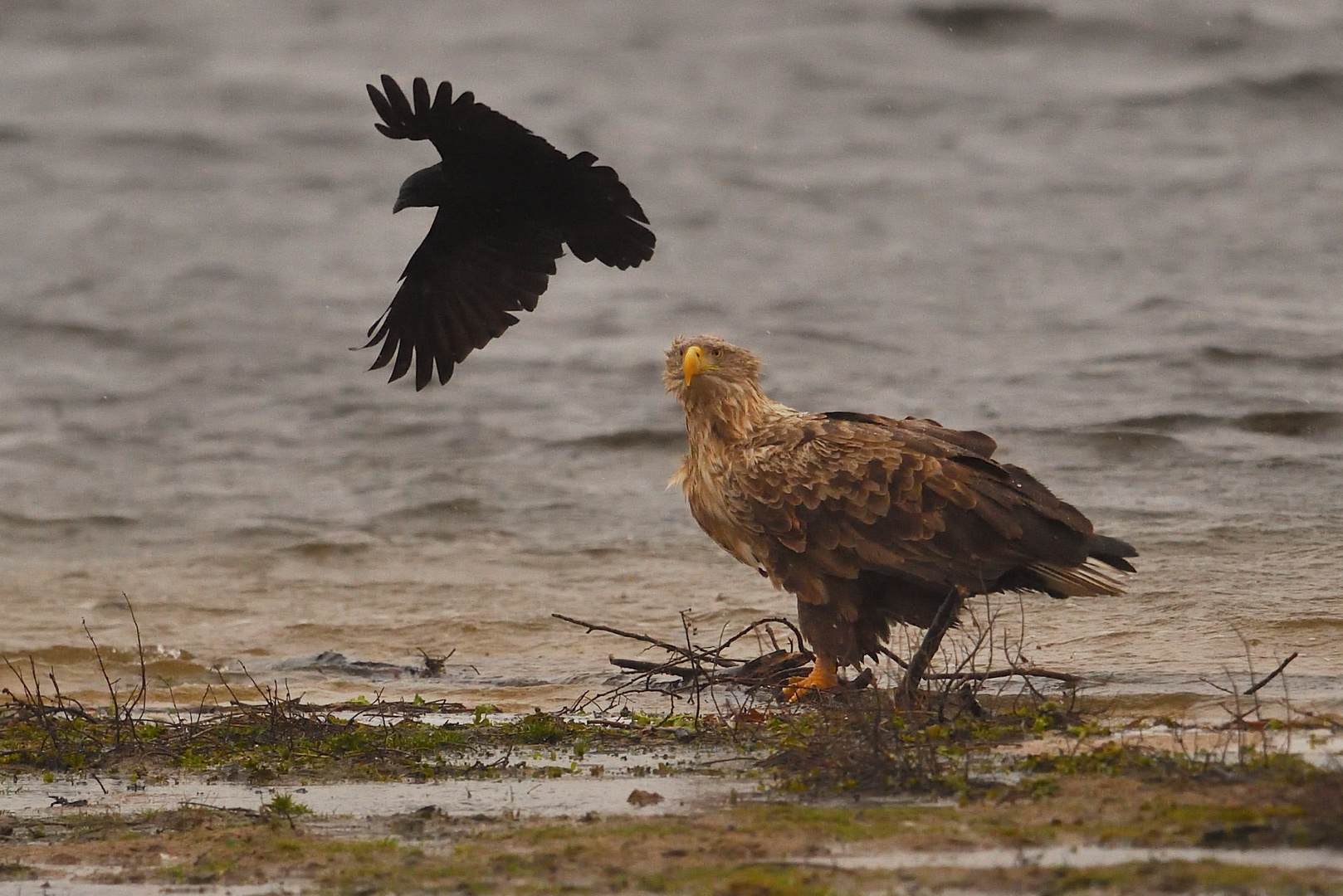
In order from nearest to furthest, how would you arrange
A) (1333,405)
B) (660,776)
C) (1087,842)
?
(1087,842)
(660,776)
(1333,405)

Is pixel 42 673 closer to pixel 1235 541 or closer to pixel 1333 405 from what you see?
pixel 1235 541

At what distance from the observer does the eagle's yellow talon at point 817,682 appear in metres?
6.94

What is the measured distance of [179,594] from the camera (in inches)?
467

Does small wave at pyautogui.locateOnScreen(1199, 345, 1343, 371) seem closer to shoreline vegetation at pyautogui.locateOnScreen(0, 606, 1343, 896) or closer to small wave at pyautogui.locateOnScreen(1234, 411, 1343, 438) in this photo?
small wave at pyautogui.locateOnScreen(1234, 411, 1343, 438)

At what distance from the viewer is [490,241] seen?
7477 millimetres

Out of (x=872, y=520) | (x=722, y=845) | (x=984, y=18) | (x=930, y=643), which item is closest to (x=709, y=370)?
(x=872, y=520)

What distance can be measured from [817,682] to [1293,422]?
8.18 metres

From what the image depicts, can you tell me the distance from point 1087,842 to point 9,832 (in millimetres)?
2847

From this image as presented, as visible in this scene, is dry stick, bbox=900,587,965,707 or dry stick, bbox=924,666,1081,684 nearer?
dry stick, bbox=924,666,1081,684

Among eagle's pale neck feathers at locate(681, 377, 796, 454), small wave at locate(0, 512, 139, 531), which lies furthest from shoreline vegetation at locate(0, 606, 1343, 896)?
small wave at locate(0, 512, 139, 531)

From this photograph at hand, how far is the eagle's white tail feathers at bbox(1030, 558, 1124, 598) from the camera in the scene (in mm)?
6652

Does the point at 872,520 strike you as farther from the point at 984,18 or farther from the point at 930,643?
the point at 984,18

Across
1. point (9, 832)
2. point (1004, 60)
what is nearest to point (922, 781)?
point (9, 832)

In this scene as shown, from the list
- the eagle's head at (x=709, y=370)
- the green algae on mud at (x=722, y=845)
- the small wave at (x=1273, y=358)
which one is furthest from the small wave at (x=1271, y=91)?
the green algae on mud at (x=722, y=845)
